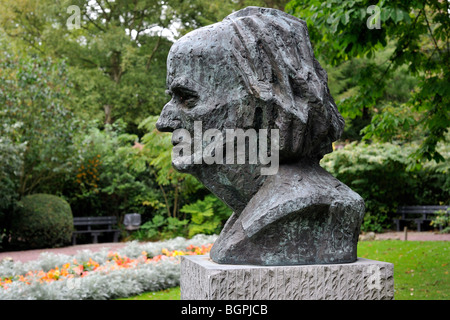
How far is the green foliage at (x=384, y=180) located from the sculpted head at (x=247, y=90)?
11954 mm

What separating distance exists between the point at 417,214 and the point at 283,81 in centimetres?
1404

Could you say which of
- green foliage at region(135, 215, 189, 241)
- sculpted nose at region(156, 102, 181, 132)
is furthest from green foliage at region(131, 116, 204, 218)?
sculpted nose at region(156, 102, 181, 132)

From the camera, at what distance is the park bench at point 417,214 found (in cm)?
1492

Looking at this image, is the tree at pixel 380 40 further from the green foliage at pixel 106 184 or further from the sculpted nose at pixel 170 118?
the green foliage at pixel 106 184

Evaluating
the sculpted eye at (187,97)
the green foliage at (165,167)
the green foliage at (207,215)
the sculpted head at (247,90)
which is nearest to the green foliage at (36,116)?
the green foliage at (165,167)

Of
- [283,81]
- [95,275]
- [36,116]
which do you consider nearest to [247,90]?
[283,81]

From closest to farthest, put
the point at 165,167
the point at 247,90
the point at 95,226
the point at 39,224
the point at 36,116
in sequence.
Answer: the point at 247,90 → the point at 39,224 → the point at 165,167 → the point at 36,116 → the point at 95,226

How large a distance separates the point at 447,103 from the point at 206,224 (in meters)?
8.75

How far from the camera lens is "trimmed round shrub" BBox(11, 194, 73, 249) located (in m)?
12.9

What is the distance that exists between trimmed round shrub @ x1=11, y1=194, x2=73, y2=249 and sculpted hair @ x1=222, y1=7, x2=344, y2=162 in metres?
11.0

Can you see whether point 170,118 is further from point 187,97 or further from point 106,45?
point 106,45

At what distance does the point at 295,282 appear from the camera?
10.4 feet

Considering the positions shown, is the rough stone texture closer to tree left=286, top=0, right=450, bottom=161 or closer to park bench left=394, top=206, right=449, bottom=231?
tree left=286, top=0, right=450, bottom=161

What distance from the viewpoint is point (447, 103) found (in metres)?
6.62
